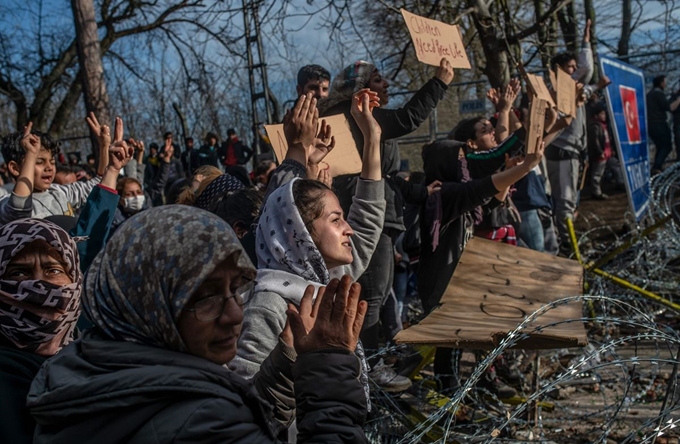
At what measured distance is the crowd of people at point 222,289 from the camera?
141 cm

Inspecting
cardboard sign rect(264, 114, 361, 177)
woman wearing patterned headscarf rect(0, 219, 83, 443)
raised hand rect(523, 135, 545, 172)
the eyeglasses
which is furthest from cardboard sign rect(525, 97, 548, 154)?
the eyeglasses

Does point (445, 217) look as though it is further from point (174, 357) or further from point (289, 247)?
point (174, 357)

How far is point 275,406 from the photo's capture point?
184cm

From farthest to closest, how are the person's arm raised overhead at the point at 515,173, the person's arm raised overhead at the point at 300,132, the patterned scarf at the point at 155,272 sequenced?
the person's arm raised overhead at the point at 515,173, the person's arm raised overhead at the point at 300,132, the patterned scarf at the point at 155,272

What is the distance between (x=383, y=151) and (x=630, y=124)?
2.64 metres

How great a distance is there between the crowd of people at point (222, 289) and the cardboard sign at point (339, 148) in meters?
0.15

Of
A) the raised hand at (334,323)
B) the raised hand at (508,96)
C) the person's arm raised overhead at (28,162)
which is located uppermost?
the raised hand at (508,96)

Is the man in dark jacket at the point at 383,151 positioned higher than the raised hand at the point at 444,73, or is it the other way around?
the raised hand at the point at 444,73

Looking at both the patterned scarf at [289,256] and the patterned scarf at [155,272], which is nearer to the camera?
the patterned scarf at [155,272]

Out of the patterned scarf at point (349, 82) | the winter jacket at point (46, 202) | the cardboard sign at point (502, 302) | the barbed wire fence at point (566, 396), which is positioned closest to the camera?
the cardboard sign at point (502, 302)

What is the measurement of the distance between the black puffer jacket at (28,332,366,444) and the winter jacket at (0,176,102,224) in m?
2.21

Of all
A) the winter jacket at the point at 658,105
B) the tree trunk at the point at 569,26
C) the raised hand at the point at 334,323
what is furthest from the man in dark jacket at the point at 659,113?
the raised hand at the point at 334,323

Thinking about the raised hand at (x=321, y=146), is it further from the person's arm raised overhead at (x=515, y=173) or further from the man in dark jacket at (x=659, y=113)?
the man in dark jacket at (x=659, y=113)

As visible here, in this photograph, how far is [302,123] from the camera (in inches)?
123
